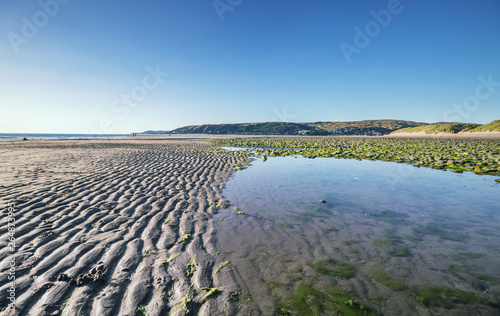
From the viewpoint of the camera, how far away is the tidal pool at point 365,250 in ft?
11.0

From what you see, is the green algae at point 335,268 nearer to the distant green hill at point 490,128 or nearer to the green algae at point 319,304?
the green algae at point 319,304

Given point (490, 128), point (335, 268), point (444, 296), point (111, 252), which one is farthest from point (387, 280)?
point (490, 128)

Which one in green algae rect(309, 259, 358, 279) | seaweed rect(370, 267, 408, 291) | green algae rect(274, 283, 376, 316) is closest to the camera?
green algae rect(274, 283, 376, 316)

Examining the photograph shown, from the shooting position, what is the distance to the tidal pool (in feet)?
11.0

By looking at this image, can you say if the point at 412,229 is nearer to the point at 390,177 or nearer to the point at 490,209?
the point at 490,209

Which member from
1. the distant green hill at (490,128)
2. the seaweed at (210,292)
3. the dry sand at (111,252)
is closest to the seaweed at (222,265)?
the dry sand at (111,252)

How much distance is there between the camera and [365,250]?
4863mm

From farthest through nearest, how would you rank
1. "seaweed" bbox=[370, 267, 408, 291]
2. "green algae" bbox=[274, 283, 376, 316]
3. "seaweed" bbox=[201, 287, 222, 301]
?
"seaweed" bbox=[370, 267, 408, 291], "seaweed" bbox=[201, 287, 222, 301], "green algae" bbox=[274, 283, 376, 316]

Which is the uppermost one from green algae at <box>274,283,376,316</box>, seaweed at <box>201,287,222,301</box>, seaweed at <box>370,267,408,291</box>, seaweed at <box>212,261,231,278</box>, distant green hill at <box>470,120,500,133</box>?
seaweed at <box>201,287,222,301</box>

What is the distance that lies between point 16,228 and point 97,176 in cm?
664

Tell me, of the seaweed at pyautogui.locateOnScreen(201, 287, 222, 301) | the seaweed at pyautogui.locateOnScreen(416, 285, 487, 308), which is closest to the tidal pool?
the seaweed at pyautogui.locateOnScreen(416, 285, 487, 308)

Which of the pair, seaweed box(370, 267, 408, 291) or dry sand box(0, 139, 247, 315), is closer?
dry sand box(0, 139, 247, 315)

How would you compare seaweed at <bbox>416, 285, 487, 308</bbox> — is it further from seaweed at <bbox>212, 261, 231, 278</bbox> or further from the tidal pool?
seaweed at <bbox>212, 261, 231, 278</bbox>

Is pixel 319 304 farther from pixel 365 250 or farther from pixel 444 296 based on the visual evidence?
pixel 365 250
